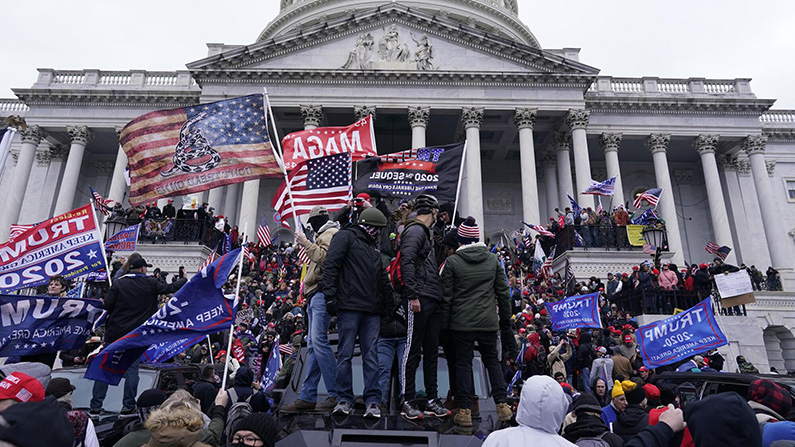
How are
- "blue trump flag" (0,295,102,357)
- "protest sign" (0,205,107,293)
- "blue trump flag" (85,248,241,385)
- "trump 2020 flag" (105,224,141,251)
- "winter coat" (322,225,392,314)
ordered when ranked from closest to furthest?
1. "winter coat" (322,225,392,314)
2. "blue trump flag" (85,248,241,385)
3. "blue trump flag" (0,295,102,357)
4. "protest sign" (0,205,107,293)
5. "trump 2020 flag" (105,224,141,251)

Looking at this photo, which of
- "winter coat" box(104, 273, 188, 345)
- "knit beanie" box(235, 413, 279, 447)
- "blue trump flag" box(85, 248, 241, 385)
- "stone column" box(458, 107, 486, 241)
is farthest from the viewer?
"stone column" box(458, 107, 486, 241)

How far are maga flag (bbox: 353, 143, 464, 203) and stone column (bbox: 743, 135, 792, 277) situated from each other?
91.8 feet

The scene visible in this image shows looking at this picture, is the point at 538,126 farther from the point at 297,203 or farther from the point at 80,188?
the point at 80,188

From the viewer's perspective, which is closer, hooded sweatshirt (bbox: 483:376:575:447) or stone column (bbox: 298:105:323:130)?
hooded sweatshirt (bbox: 483:376:575:447)

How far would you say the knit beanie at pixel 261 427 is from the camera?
11.0 feet

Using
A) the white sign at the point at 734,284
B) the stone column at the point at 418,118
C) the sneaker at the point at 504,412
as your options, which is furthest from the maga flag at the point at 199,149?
the stone column at the point at 418,118

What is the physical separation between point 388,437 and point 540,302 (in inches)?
541

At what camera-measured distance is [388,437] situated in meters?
4.11

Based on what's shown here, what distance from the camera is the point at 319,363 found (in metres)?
5.27

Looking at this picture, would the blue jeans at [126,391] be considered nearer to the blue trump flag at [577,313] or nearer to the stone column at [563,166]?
the blue trump flag at [577,313]

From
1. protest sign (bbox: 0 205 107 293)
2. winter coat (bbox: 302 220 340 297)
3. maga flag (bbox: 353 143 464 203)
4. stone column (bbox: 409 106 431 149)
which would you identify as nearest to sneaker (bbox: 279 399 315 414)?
winter coat (bbox: 302 220 340 297)

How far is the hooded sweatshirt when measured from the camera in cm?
286

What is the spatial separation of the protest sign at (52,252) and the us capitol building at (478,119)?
1936 centimetres

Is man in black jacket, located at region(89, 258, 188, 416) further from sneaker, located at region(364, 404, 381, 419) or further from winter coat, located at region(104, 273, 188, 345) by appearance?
sneaker, located at region(364, 404, 381, 419)
